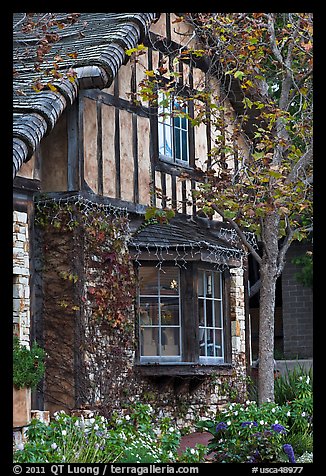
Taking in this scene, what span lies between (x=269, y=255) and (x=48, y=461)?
5.38 m

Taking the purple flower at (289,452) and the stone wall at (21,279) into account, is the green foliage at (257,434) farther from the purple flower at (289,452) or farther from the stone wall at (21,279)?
the stone wall at (21,279)

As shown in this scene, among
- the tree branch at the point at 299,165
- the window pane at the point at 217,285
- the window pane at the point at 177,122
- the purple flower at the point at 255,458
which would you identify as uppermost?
the window pane at the point at 177,122

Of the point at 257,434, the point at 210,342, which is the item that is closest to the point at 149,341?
the point at 210,342

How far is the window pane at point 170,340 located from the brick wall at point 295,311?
31.8ft

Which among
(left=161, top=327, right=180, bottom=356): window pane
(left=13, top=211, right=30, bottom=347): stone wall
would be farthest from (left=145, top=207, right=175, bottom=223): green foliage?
(left=161, top=327, right=180, bottom=356): window pane

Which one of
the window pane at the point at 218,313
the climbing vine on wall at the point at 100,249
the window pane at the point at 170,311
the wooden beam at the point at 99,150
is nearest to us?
the climbing vine on wall at the point at 100,249

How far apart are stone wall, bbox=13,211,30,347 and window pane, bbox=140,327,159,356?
2.35m

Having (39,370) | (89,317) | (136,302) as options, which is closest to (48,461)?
(39,370)

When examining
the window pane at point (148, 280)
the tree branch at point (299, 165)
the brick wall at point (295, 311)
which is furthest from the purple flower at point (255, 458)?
the brick wall at point (295, 311)

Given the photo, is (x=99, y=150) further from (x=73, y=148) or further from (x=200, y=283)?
(x=200, y=283)

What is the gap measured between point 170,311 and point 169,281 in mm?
441

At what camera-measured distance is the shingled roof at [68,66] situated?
1103 centimetres

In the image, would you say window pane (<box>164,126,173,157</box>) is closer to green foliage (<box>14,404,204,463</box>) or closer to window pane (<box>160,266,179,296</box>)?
window pane (<box>160,266,179,296</box>)
